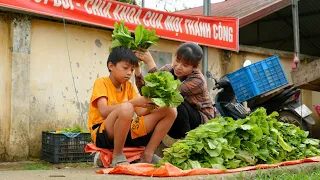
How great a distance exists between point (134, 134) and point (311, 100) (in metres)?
7.87

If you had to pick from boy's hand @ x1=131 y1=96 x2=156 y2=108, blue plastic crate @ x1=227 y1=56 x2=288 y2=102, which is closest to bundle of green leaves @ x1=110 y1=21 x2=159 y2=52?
boy's hand @ x1=131 y1=96 x2=156 y2=108

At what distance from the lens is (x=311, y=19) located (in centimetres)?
1208

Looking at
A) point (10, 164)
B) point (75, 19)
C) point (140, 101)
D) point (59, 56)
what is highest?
point (75, 19)

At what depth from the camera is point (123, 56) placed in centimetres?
376

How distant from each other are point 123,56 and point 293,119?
16.6 feet

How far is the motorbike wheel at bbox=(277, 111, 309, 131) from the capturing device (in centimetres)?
786

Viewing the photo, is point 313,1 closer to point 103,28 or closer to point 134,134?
point 103,28

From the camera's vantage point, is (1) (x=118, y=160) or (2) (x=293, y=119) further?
(2) (x=293, y=119)

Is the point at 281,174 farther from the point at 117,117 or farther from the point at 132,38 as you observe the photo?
the point at 132,38

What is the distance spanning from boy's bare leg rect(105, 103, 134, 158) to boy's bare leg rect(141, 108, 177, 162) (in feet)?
0.99

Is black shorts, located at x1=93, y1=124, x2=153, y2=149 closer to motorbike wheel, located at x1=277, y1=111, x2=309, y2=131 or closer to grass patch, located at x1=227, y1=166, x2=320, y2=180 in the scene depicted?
grass patch, located at x1=227, y1=166, x2=320, y2=180

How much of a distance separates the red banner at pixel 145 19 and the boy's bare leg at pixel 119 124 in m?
2.98

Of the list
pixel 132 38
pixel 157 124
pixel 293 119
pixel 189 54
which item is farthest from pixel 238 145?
pixel 293 119

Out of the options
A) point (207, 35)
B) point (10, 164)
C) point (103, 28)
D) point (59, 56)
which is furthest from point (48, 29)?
point (207, 35)
